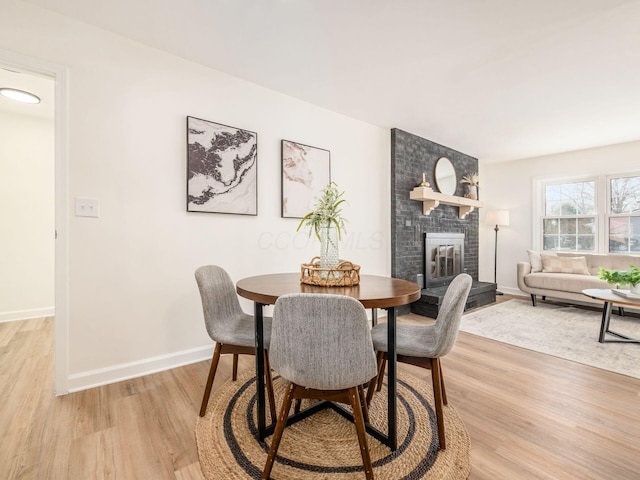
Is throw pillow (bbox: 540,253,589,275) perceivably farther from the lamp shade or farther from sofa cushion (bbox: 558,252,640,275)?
the lamp shade

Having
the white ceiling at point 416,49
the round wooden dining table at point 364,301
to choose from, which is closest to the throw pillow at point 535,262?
the white ceiling at point 416,49

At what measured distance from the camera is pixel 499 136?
405cm

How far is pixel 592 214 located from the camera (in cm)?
454

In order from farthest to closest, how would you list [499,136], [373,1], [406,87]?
1. [499,136]
2. [406,87]
3. [373,1]

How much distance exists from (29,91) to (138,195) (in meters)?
1.97

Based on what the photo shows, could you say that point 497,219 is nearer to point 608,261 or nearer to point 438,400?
point 608,261

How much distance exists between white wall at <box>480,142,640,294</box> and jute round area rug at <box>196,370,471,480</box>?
4.61m

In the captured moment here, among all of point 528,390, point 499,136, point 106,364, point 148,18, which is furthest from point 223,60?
point 499,136

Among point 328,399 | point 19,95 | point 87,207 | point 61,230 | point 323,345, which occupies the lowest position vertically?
point 328,399

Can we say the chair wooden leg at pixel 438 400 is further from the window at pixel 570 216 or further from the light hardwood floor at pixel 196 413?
the window at pixel 570 216

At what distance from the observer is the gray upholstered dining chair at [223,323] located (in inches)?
62.4

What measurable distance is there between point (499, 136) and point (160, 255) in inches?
175

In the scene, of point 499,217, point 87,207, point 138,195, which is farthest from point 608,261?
point 87,207

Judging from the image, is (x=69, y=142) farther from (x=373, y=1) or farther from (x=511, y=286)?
(x=511, y=286)
